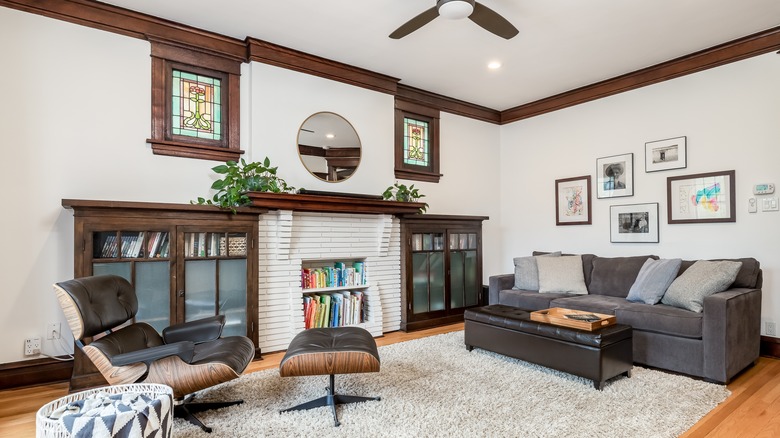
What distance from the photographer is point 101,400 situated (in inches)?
74.0

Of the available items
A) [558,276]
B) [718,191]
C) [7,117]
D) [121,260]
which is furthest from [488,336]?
[7,117]

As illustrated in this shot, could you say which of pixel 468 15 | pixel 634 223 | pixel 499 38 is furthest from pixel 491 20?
pixel 634 223

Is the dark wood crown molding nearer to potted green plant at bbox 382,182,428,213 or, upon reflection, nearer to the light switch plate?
potted green plant at bbox 382,182,428,213

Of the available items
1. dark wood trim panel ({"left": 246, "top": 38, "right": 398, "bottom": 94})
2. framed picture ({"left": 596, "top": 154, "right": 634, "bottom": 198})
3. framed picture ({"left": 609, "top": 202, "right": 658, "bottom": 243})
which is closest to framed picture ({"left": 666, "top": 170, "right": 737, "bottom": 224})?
framed picture ({"left": 609, "top": 202, "right": 658, "bottom": 243})

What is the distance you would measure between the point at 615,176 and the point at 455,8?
3.07 metres

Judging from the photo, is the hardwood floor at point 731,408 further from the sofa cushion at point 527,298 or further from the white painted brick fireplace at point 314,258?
the sofa cushion at point 527,298

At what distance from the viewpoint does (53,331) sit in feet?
10.1

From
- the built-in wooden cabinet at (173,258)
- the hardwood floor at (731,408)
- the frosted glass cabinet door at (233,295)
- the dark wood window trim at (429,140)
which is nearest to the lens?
the hardwood floor at (731,408)

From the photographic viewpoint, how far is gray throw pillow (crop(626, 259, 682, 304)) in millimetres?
3580

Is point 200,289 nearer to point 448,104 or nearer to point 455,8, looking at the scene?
point 455,8

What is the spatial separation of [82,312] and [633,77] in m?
5.42

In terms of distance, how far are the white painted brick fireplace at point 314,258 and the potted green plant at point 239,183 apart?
0.96 feet

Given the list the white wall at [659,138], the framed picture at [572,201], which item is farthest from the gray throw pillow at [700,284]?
the framed picture at [572,201]

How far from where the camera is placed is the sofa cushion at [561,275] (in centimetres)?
435
